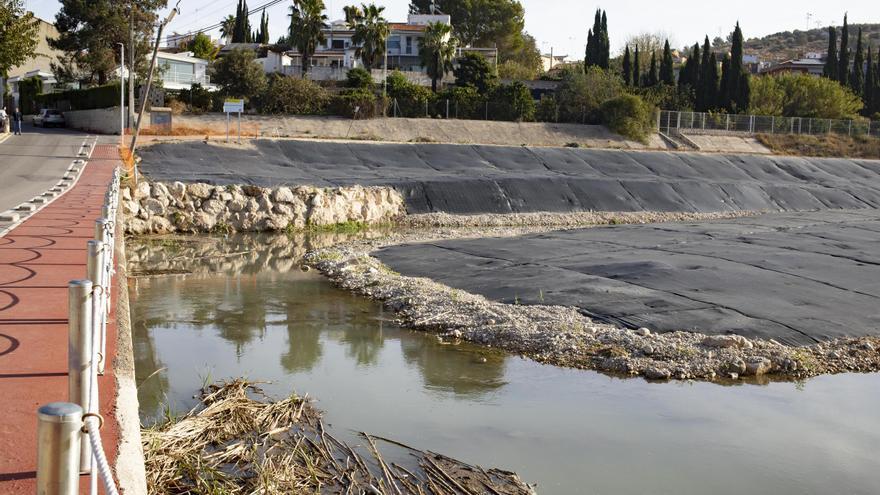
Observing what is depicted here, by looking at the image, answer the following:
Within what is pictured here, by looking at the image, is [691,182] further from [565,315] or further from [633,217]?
[565,315]

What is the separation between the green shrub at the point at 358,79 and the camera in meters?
71.6

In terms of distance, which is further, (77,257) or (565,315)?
(565,315)

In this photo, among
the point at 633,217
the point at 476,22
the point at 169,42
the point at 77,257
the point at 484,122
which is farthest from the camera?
the point at 169,42

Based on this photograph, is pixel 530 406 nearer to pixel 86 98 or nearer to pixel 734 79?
pixel 86 98

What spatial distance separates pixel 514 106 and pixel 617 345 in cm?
5512

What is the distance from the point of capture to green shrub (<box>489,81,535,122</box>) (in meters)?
67.6

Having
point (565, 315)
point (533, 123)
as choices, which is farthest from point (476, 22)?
point (565, 315)

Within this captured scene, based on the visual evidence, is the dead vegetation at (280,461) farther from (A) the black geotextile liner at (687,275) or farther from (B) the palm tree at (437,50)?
(B) the palm tree at (437,50)

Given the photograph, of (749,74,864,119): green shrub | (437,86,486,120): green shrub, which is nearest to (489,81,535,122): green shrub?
(437,86,486,120): green shrub

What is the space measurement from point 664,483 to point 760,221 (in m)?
27.2

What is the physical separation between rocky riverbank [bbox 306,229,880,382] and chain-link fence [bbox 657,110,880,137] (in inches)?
2196

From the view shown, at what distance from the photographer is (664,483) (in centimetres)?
895

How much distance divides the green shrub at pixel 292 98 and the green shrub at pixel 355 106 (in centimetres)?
106

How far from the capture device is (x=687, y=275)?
1867 centimetres
